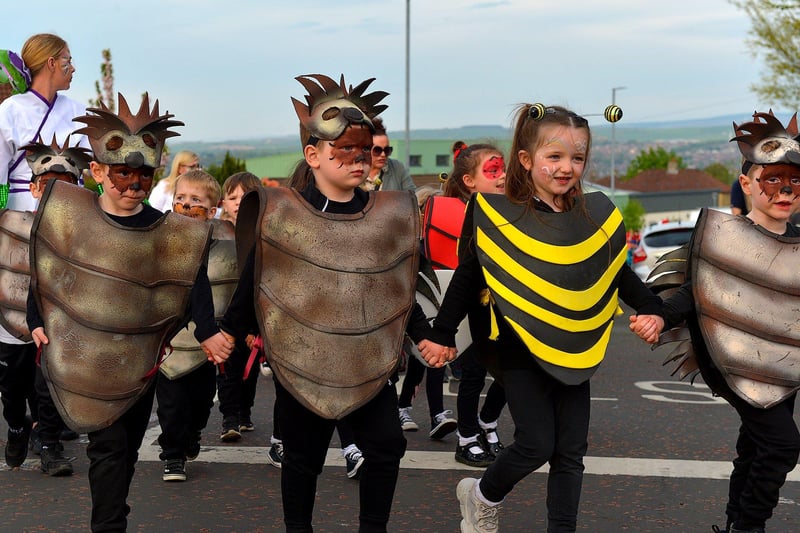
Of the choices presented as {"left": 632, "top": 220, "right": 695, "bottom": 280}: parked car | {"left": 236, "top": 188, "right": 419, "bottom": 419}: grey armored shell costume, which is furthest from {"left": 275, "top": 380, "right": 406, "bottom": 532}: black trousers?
{"left": 632, "top": 220, "right": 695, "bottom": 280}: parked car

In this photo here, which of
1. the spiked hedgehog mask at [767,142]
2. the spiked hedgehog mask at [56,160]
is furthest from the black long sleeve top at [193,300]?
the spiked hedgehog mask at [767,142]

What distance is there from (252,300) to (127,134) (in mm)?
985

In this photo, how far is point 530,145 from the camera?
197 inches

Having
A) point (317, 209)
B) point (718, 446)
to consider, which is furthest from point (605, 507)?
point (317, 209)

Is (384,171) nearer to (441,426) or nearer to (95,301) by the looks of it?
(441,426)

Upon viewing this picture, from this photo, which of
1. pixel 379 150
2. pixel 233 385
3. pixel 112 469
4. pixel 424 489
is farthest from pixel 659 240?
pixel 112 469

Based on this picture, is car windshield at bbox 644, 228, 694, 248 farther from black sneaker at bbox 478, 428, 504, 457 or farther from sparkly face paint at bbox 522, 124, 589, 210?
sparkly face paint at bbox 522, 124, 589, 210

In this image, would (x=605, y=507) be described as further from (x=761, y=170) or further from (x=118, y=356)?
(x=118, y=356)

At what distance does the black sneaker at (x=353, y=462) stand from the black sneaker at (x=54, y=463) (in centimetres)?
153

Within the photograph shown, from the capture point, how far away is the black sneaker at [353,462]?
6414 mm

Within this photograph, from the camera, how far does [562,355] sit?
15.4 ft

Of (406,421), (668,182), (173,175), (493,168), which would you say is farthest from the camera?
(668,182)

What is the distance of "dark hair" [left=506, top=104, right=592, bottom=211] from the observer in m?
4.97

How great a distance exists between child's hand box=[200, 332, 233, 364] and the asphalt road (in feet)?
3.73
